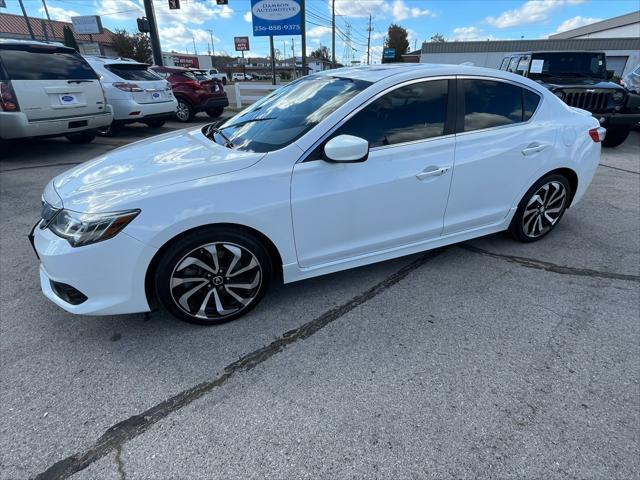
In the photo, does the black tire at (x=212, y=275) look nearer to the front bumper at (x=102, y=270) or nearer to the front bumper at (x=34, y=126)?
the front bumper at (x=102, y=270)

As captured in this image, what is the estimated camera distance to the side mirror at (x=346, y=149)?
2469 millimetres

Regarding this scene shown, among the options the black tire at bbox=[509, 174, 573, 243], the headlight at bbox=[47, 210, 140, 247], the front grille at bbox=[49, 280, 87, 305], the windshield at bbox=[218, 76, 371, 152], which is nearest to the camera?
the headlight at bbox=[47, 210, 140, 247]

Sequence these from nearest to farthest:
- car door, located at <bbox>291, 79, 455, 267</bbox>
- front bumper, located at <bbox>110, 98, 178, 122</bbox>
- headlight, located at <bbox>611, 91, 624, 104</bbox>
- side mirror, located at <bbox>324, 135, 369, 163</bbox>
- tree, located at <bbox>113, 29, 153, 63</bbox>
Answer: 1. side mirror, located at <bbox>324, 135, 369, 163</bbox>
2. car door, located at <bbox>291, 79, 455, 267</bbox>
3. headlight, located at <bbox>611, 91, 624, 104</bbox>
4. front bumper, located at <bbox>110, 98, 178, 122</bbox>
5. tree, located at <bbox>113, 29, 153, 63</bbox>

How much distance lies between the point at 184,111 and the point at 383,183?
432 inches

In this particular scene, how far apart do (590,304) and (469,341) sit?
3.80 ft

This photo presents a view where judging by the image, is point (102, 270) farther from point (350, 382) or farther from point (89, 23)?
point (89, 23)

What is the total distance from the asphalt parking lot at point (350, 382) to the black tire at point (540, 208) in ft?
1.64

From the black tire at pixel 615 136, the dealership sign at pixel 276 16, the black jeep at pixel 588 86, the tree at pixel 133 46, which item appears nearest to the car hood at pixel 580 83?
the black jeep at pixel 588 86

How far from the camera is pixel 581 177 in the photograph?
152 inches

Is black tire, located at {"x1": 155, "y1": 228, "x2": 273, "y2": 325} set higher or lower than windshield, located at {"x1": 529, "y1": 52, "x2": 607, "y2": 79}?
lower

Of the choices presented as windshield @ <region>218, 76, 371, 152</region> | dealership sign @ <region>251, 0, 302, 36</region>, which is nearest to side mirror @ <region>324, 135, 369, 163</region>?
windshield @ <region>218, 76, 371, 152</region>

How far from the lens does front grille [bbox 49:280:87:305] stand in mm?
2354

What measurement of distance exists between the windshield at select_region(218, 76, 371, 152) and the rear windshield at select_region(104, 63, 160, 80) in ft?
23.1

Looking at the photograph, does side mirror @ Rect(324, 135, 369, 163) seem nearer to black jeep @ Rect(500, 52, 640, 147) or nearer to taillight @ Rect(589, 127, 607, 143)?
taillight @ Rect(589, 127, 607, 143)
